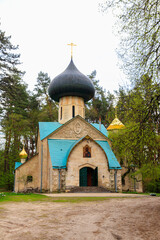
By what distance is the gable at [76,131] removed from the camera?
17.8 meters

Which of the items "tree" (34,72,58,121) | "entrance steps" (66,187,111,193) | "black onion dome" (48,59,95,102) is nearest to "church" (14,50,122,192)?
"black onion dome" (48,59,95,102)

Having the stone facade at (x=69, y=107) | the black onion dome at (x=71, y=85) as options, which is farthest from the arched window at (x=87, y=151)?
the black onion dome at (x=71, y=85)

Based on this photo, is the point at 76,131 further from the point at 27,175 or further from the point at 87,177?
the point at 27,175

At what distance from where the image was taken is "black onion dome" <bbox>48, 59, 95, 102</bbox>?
19.5m

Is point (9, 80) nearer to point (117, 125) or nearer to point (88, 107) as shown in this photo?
point (117, 125)

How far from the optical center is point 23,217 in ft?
16.9

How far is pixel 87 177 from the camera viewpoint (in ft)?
53.3

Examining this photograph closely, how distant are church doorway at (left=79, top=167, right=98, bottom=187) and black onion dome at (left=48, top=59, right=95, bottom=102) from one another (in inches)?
266

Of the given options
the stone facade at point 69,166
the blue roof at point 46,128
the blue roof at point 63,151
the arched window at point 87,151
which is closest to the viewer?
the stone facade at point 69,166

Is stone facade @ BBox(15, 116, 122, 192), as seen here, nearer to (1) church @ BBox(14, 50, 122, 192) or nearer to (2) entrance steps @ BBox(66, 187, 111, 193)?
(1) church @ BBox(14, 50, 122, 192)

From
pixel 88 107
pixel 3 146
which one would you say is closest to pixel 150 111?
pixel 3 146

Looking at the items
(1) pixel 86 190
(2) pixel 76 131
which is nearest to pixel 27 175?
(2) pixel 76 131

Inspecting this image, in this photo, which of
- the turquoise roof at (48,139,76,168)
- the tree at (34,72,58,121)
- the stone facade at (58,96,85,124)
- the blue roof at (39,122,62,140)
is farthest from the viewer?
the tree at (34,72,58,121)

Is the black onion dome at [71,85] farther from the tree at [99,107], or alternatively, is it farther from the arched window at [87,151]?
the tree at [99,107]
